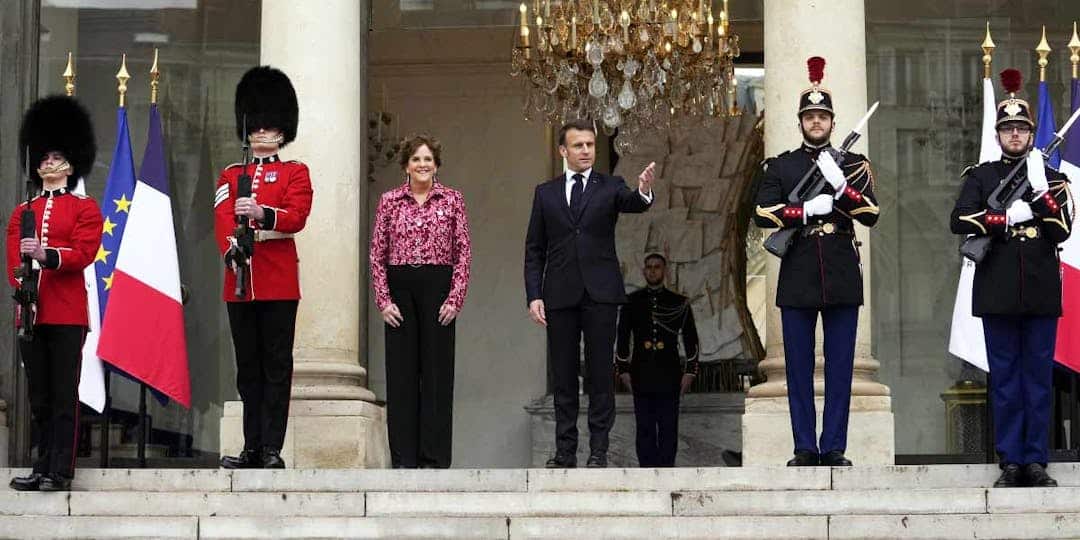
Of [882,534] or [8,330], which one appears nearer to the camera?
[882,534]

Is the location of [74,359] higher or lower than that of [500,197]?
lower

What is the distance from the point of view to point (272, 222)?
11.6m

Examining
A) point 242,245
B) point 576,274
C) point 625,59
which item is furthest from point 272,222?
point 625,59

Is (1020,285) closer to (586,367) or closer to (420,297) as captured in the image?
(586,367)

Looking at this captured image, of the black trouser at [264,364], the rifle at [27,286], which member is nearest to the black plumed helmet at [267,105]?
the black trouser at [264,364]

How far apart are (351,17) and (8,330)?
3562 mm

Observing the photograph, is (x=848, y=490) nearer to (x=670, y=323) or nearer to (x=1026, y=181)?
(x=1026, y=181)

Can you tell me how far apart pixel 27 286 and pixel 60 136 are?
0.93 m

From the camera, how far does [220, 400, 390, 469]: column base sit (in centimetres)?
1328

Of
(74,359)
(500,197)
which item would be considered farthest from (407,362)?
(500,197)

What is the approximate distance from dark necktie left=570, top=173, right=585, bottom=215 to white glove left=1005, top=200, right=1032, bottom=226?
90.4 inches

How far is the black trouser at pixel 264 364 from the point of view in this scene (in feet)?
38.0

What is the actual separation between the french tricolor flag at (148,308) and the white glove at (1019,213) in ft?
18.4

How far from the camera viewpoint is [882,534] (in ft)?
33.1
